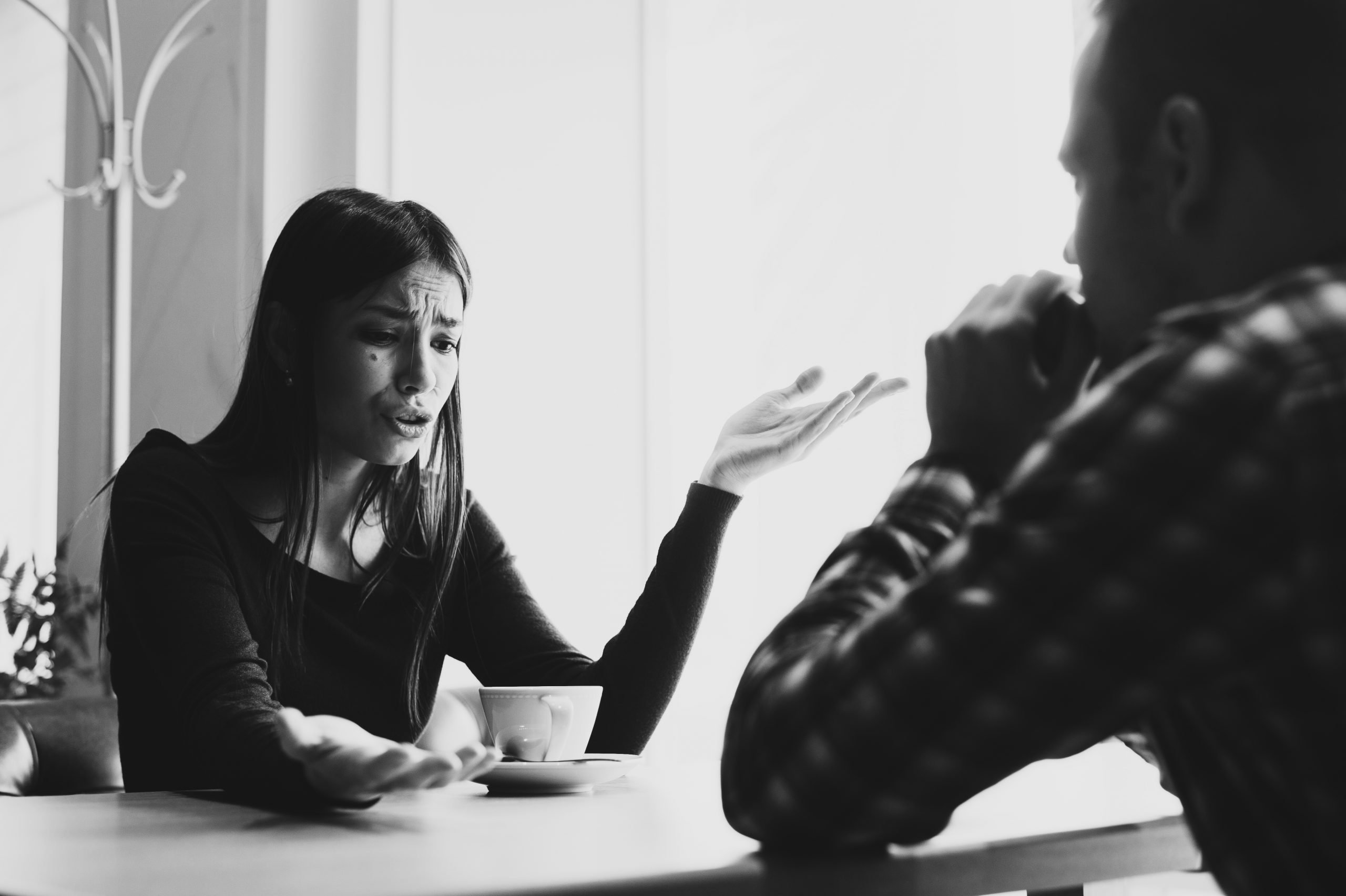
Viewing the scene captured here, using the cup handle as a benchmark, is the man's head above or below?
above

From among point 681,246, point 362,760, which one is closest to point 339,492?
point 362,760

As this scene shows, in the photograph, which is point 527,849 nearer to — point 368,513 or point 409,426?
point 409,426

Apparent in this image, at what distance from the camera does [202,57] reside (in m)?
3.28

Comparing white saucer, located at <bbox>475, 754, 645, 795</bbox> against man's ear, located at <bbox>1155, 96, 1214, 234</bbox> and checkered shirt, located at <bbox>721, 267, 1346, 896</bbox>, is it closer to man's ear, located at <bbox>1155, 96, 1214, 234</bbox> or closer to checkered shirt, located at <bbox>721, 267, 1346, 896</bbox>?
checkered shirt, located at <bbox>721, 267, 1346, 896</bbox>

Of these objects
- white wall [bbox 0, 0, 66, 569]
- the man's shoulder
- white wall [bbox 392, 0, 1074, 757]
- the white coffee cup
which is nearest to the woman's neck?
the white coffee cup

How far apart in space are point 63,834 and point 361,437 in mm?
775

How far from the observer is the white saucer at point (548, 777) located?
1.04 metres

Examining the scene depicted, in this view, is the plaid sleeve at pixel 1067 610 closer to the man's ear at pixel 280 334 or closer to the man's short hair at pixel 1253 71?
the man's short hair at pixel 1253 71

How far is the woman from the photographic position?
1.43 metres

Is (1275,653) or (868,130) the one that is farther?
(868,130)

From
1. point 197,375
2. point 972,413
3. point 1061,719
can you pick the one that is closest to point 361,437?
point 972,413

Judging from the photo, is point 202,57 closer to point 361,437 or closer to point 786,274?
point 786,274

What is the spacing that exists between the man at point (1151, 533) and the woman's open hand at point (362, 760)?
195mm

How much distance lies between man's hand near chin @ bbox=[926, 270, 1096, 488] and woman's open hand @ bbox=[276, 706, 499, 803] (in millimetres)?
321
